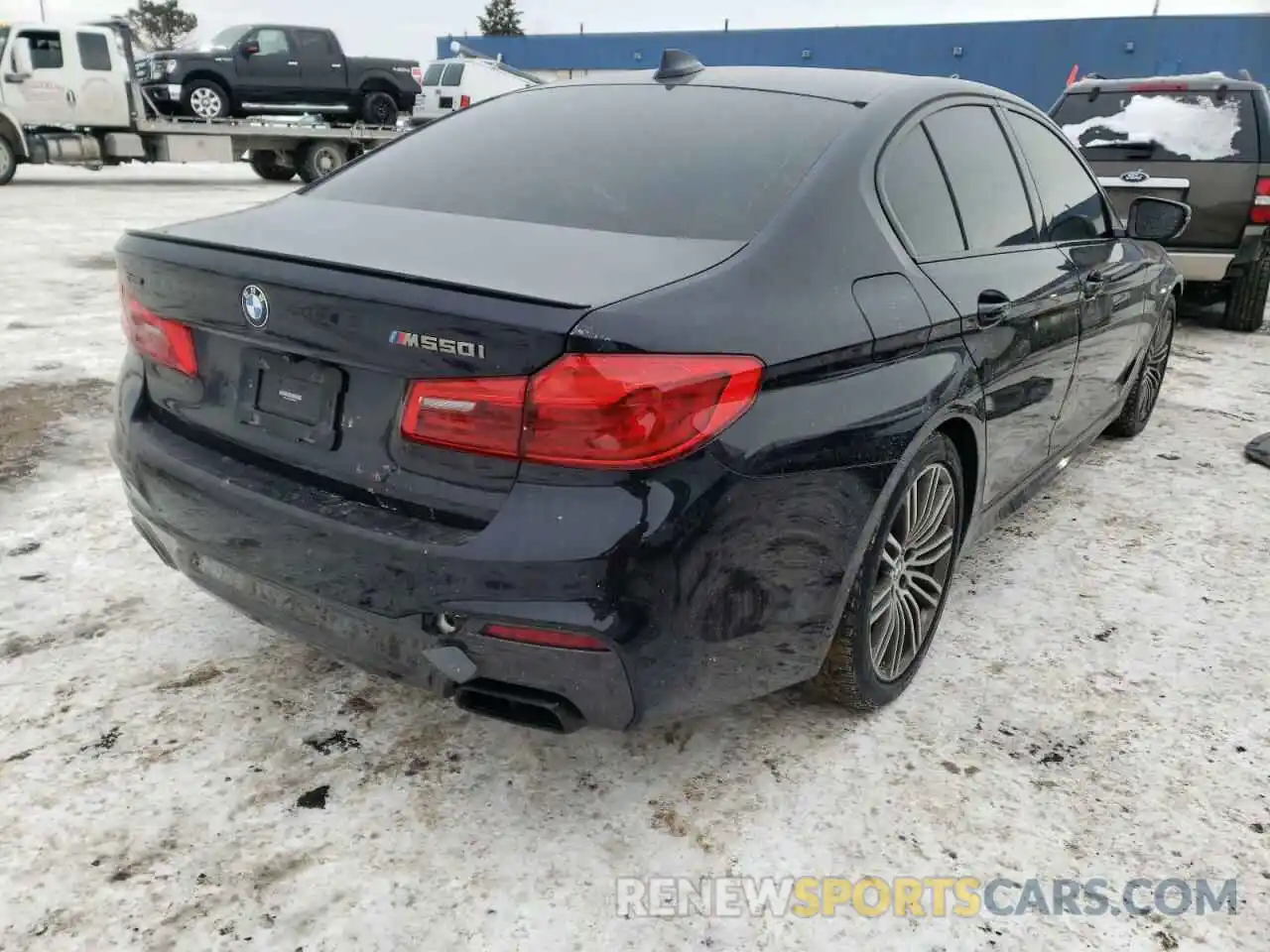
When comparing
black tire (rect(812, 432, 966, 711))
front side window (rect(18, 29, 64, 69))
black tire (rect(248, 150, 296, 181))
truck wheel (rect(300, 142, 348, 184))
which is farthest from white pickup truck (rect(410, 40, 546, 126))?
black tire (rect(812, 432, 966, 711))

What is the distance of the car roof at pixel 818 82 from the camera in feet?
8.74

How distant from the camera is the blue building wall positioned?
3284 centimetres

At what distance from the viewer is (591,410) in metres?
1.70

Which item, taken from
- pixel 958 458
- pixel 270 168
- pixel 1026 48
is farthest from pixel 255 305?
pixel 1026 48

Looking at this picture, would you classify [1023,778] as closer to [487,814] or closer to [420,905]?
[487,814]

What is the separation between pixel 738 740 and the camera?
242 cm

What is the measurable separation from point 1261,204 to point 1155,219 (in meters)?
3.61

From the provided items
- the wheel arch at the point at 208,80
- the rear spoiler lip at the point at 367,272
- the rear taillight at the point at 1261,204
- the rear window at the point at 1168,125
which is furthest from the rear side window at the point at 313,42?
the rear spoiler lip at the point at 367,272

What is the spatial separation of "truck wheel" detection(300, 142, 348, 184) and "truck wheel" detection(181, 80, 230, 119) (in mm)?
1561

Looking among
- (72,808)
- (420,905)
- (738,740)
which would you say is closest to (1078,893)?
(738,740)

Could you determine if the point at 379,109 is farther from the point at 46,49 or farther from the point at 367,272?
the point at 367,272

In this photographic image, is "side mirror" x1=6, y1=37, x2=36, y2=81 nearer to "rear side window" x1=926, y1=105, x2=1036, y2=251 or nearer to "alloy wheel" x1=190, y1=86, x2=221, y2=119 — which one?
"alloy wheel" x1=190, y1=86, x2=221, y2=119

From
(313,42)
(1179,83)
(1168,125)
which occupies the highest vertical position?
(313,42)

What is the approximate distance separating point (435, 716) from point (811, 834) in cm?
94
